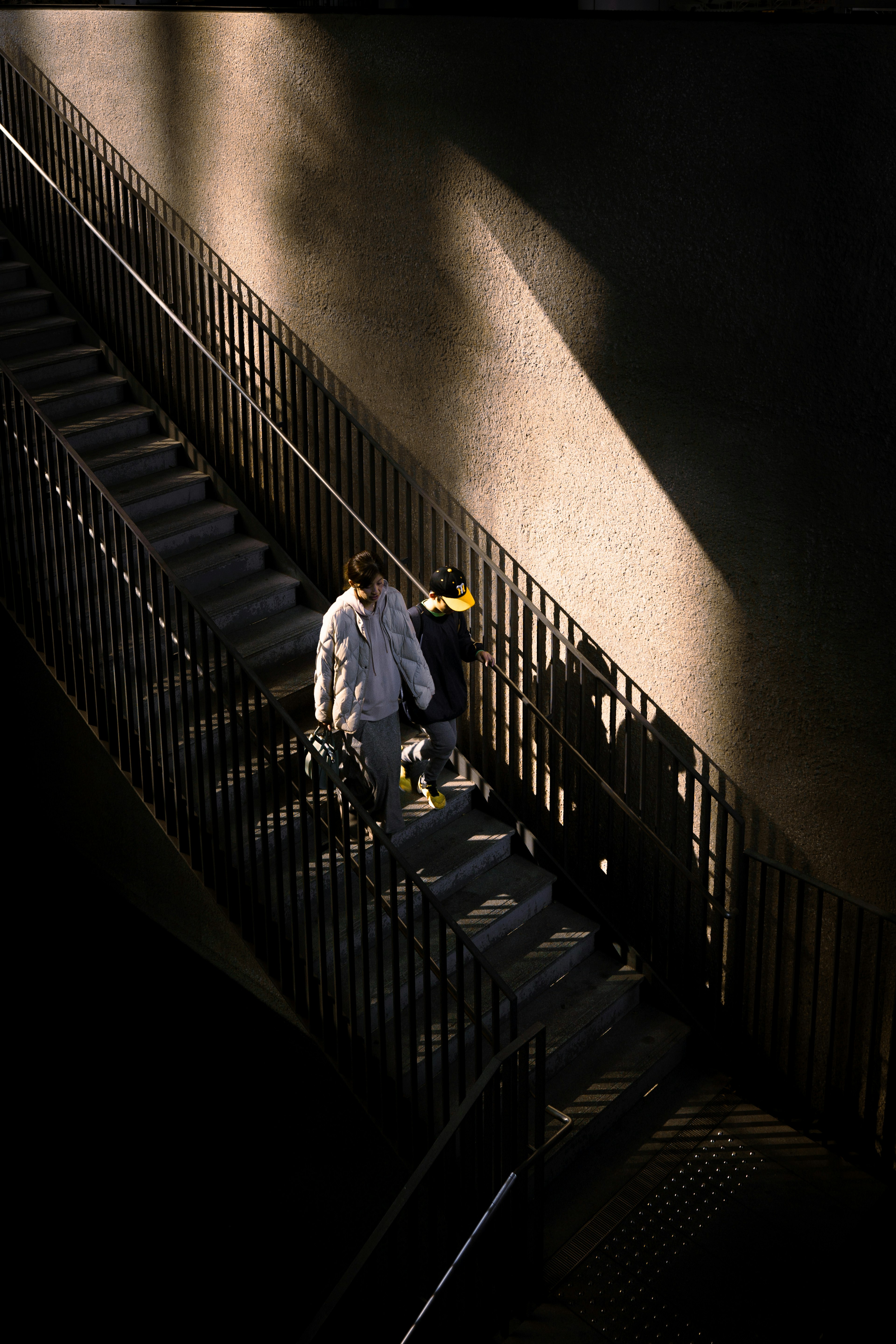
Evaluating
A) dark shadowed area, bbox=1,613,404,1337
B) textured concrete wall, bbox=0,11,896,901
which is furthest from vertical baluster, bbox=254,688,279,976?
textured concrete wall, bbox=0,11,896,901

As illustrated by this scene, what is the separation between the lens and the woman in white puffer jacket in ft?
20.1

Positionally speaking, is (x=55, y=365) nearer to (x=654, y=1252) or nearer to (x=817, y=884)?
(x=817, y=884)

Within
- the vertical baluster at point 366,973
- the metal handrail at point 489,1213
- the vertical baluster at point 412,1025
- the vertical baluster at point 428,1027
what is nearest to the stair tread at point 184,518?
the vertical baluster at point 366,973

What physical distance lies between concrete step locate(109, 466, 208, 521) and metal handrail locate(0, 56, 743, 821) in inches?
28.2

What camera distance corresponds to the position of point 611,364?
643cm

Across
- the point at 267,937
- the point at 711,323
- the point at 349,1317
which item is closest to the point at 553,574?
the point at 711,323

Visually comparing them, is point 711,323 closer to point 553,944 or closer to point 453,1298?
point 553,944

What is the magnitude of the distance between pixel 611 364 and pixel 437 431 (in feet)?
4.81

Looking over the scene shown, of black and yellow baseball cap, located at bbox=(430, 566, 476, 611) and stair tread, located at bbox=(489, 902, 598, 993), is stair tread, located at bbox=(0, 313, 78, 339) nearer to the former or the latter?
black and yellow baseball cap, located at bbox=(430, 566, 476, 611)

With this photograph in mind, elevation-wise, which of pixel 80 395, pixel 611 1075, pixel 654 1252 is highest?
pixel 80 395

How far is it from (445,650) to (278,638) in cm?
141

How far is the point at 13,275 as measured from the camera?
9.67m

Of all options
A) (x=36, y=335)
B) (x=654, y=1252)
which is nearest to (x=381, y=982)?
(x=654, y=1252)

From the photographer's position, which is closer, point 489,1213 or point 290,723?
point 489,1213
